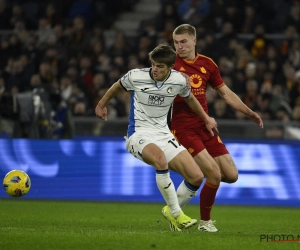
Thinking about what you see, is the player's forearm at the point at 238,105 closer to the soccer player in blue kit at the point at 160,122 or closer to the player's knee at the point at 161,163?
the soccer player in blue kit at the point at 160,122

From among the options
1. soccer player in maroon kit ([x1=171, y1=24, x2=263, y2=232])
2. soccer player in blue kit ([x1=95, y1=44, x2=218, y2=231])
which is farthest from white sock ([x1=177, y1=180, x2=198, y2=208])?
soccer player in blue kit ([x1=95, y1=44, x2=218, y2=231])

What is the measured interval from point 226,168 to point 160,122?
1038 millimetres

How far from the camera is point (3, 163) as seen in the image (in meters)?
14.7

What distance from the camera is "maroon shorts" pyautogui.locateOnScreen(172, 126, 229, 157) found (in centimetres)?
952

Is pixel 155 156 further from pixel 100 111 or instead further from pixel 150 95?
pixel 100 111

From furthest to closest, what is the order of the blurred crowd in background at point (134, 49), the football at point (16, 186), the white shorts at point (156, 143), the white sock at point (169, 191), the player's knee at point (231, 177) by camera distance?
the blurred crowd in background at point (134, 49)
the football at point (16, 186)
the player's knee at point (231, 177)
the white shorts at point (156, 143)
the white sock at point (169, 191)

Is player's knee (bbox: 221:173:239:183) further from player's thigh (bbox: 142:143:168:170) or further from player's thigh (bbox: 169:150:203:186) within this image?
player's thigh (bbox: 142:143:168:170)

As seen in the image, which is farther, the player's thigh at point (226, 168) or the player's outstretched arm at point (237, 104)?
the player's outstretched arm at point (237, 104)

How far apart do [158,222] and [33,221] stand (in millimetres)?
1666

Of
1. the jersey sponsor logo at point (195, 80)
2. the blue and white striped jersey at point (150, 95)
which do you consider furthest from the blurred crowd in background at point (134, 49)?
the blue and white striped jersey at point (150, 95)

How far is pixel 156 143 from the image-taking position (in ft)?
29.8

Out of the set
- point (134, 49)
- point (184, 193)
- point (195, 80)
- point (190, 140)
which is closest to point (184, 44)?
point (195, 80)

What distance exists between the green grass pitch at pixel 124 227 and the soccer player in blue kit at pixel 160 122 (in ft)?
1.84

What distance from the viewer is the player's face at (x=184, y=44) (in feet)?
31.6
